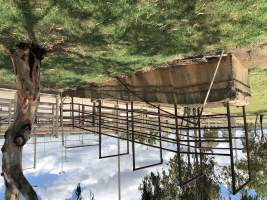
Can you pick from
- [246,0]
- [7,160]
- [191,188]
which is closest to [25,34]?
[7,160]

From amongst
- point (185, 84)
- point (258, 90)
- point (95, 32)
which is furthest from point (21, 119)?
point (258, 90)

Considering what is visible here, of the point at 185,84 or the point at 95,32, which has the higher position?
the point at 95,32

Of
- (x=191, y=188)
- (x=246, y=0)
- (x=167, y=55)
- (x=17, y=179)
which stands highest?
(x=246, y=0)

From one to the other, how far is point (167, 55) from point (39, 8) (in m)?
4.68

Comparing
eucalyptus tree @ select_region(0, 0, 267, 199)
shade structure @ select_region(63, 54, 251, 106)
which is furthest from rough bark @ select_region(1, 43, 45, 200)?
shade structure @ select_region(63, 54, 251, 106)

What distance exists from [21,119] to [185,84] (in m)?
5.91

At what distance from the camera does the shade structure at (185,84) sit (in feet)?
38.8

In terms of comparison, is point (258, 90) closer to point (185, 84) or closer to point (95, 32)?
point (185, 84)

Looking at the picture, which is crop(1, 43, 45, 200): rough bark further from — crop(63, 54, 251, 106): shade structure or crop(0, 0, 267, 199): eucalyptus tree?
crop(63, 54, 251, 106): shade structure

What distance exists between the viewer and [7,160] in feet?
29.1

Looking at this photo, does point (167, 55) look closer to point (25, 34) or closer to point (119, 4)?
point (119, 4)

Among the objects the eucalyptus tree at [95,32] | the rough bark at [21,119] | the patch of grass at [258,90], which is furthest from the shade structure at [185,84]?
the rough bark at [21,119]

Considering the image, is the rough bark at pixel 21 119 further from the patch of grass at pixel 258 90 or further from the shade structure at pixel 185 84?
the patch of grass at pixel 258 90

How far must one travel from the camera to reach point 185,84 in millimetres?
12914
